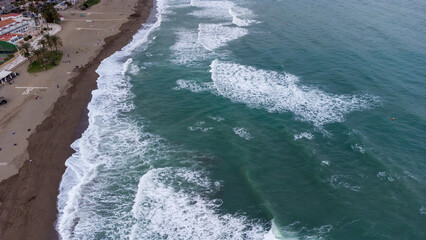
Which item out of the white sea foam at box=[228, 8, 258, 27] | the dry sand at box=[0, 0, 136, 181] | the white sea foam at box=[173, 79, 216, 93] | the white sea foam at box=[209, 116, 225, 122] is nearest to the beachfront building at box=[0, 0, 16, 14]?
the dry sand at box=[0, 0, 136, 181]

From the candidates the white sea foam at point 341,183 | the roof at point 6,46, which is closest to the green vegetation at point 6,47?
the roof at point 6,46

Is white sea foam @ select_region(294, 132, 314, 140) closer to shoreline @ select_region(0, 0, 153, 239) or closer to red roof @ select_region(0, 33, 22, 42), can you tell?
shoreline @ select_region(0, 0, 153, 239)

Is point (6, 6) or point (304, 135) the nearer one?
point (304, 135)

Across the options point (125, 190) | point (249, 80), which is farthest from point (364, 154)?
point (125, 190)

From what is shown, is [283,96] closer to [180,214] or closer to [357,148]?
[357,148]

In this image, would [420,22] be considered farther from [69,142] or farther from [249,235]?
[69,142]

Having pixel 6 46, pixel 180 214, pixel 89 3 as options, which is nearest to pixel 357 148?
pixel 180 214
